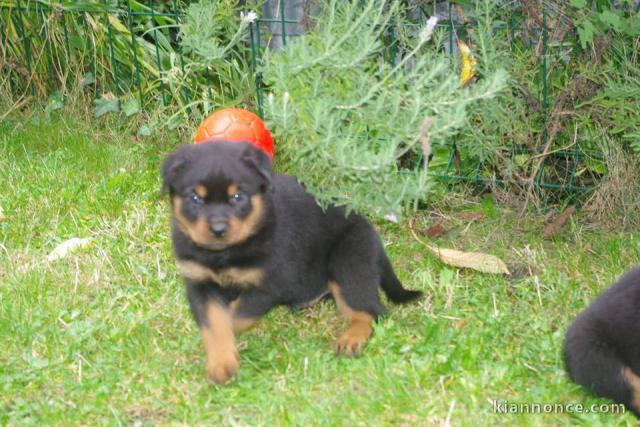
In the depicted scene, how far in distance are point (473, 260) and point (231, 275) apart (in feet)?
4.87

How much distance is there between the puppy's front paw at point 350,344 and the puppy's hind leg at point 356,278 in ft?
0.30

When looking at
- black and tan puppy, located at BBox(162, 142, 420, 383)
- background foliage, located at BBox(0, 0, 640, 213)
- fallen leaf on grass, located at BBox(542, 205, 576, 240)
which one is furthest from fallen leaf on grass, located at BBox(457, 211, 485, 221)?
black and tan puppy, located at BBox(162, 142, 420, 383)

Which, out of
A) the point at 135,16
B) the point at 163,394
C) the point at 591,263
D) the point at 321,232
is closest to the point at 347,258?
the point at 321,232

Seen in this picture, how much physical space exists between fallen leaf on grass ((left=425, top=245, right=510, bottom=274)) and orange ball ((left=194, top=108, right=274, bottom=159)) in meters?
1.04

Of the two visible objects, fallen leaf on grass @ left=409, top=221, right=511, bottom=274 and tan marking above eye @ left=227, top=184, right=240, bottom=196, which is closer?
tan marking above eye @ left=227, top=184, right=240, bottom=196

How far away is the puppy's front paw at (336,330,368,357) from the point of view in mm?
4016

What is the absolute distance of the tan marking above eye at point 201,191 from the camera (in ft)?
12.2

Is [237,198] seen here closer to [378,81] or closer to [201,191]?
[201,191]

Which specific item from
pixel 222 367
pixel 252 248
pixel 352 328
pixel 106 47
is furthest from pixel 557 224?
pixel 106 47

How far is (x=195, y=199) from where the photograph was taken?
375cm

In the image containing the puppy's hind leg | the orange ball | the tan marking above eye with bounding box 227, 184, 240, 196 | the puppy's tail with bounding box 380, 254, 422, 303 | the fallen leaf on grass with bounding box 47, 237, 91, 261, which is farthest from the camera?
the orange ball

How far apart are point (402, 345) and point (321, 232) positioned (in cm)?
59

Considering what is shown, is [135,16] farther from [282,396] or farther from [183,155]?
[282,396]

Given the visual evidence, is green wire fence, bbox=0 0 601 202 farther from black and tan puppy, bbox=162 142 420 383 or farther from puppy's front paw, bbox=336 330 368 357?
puppy's front paw, bbox=336 330 368 357
